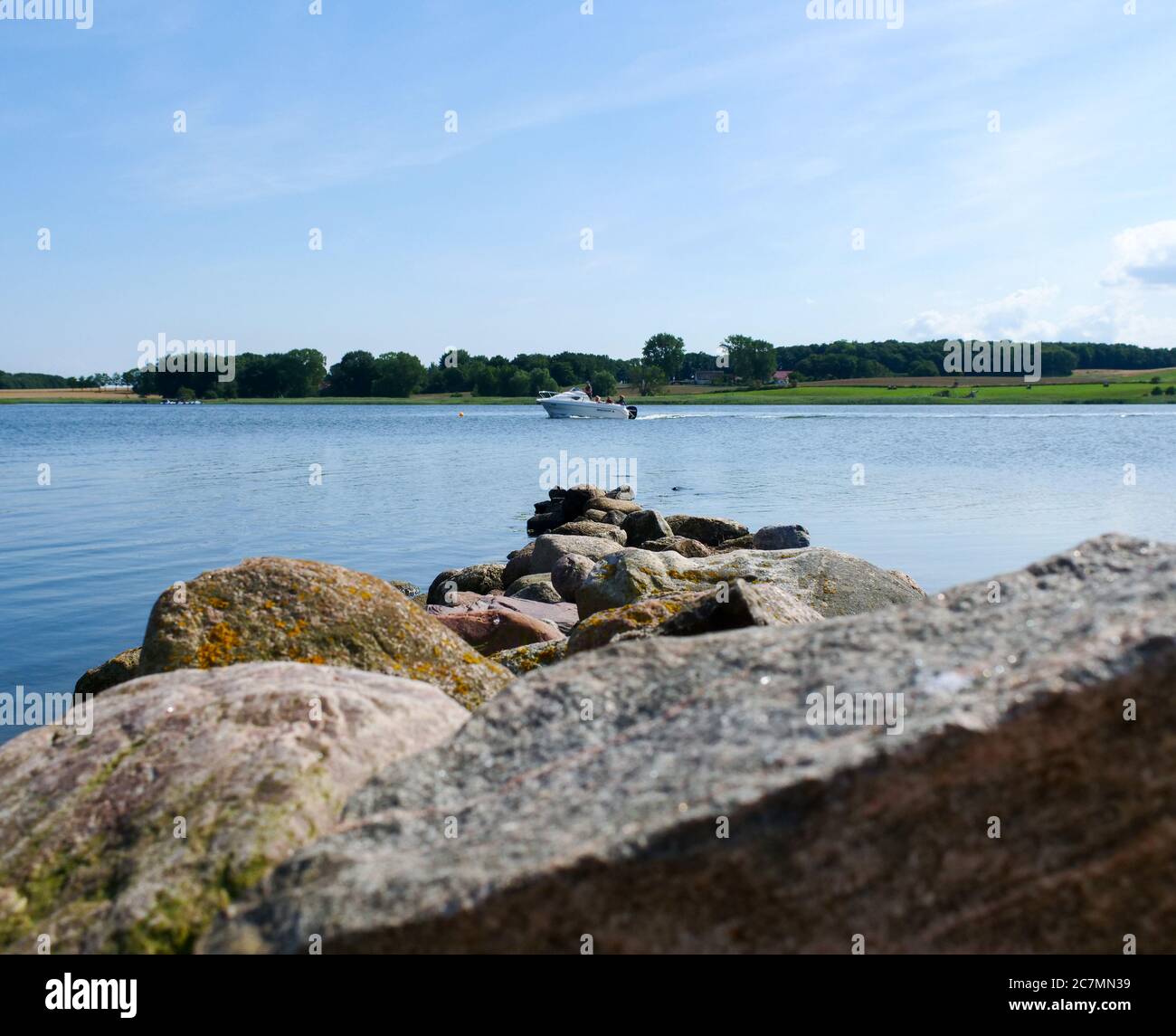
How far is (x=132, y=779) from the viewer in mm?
4035

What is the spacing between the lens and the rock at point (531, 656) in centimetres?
847

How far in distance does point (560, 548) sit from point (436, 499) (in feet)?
60.6

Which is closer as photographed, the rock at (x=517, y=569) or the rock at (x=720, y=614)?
the rock at (x=720, y=614)


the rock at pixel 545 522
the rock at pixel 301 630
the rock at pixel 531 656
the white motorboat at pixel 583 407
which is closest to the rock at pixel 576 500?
the rock at pixel 545 522

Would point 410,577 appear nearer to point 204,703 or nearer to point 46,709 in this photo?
point 46,709

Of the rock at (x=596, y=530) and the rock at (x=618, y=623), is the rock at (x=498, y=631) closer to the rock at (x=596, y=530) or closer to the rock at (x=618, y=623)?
the rock at (x=618, y=623)

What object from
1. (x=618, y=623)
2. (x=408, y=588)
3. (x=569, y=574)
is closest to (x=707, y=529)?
(x=408, y=588)

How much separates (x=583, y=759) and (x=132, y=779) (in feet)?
5.73

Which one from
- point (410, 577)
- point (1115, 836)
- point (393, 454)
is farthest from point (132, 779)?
point (393, 454)

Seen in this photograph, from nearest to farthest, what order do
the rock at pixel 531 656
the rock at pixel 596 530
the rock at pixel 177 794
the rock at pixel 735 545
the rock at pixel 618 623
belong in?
the rock at pixel 177 794 < the rock at pixel 618 623 < the rock at pixel 531 656 < the rock at pixel 735 545 < the rock at pixel 596 530

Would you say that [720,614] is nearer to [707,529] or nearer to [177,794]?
[177,794]

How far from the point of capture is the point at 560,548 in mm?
17391

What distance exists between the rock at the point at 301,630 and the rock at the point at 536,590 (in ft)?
27.3

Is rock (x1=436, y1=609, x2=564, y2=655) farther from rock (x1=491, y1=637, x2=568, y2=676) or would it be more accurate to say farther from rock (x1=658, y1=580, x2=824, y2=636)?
rock (x1=658, y1=580, x2=824, y2=636)
